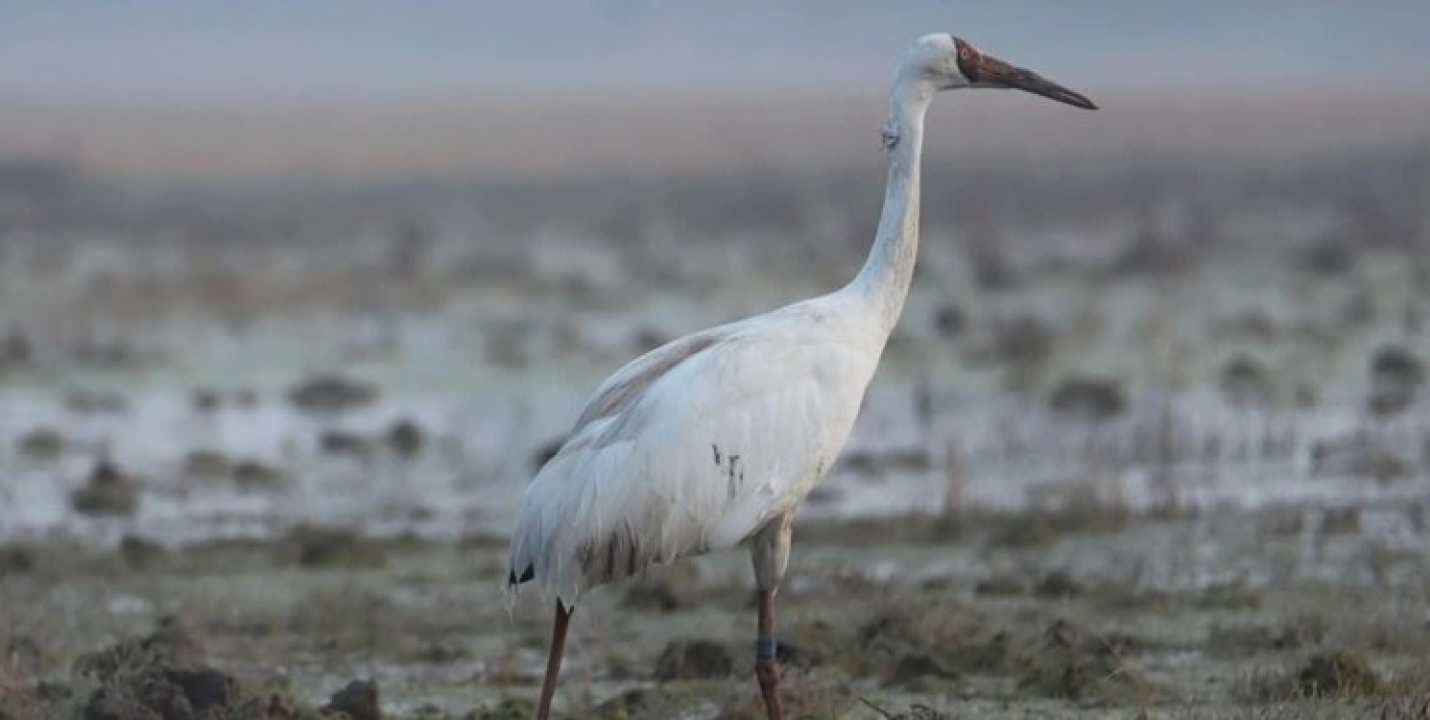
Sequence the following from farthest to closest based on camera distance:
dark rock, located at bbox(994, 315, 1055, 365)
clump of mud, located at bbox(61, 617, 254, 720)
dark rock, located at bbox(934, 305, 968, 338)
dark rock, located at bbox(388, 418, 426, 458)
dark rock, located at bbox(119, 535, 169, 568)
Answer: dark rock, located at bbox(934, 305, 968, 338) < dark rock, located at bbox(994, 315, 1055, 365) < dark rock, located at bbox(388, 418, 426, 458) < dark rock, located at bbox(119, 535, 169, 568) < clump of mud, located at bbox(61, 617, 254, 720)

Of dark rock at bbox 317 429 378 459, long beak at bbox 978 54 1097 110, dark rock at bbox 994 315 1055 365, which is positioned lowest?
dark rock at bbox 317 429 378 459

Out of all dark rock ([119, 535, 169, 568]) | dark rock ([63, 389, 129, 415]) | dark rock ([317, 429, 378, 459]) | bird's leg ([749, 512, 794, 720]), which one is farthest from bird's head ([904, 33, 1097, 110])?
dark rock ([63, 389, 129, 415])

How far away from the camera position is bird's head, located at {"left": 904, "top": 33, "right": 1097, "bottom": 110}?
9.91 metres

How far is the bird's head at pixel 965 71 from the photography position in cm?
991

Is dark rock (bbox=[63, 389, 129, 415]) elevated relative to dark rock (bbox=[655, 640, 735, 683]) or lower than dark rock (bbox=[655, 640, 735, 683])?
elevated

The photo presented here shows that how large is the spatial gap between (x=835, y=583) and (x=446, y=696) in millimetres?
2792

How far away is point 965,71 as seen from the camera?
10.1 m

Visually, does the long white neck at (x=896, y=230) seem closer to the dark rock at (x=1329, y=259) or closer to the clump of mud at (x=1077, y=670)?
the clump of mud at (x=1077, y=670)

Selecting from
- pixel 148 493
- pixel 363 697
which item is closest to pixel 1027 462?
pixel 148 493

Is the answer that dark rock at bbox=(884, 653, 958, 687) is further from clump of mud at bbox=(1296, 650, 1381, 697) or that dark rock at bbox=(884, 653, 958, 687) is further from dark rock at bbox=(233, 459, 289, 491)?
dark rock at bbox=(233, 459, 289, 491)

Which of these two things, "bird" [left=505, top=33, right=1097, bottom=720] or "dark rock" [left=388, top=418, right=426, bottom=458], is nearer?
"bird" [left=505, top=33, right=1097, bottom=720]

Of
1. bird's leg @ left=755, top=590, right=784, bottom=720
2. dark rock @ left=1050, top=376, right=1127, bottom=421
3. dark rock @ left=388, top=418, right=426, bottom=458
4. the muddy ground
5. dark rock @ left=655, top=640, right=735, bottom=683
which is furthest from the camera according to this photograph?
dark rock @ left=1050, top=376, right=1127, bottom=421

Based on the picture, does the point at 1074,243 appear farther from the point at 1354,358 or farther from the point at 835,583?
the point at 835,583

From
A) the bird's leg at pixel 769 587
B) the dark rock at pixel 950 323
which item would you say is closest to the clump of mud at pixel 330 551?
the bird's leg at pixel 769 587
